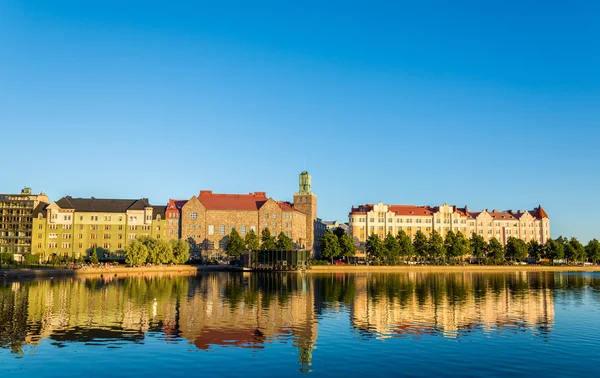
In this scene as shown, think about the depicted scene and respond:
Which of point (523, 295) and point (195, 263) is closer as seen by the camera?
point (523, 295)

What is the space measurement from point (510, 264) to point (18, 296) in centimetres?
14774

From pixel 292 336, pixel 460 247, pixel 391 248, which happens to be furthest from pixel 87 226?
pixel 292 336

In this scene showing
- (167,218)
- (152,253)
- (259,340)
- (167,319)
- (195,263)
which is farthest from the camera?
(167,218)

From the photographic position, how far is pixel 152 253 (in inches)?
5079

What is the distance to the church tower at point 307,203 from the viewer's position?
183 meters

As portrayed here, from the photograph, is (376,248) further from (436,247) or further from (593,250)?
(593,250)

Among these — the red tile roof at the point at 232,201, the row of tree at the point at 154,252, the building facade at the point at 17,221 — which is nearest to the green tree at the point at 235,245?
the red tile roof at the point at 232,201

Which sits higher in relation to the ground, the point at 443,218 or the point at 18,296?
the point at 443,218

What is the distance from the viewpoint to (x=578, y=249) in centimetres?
18262

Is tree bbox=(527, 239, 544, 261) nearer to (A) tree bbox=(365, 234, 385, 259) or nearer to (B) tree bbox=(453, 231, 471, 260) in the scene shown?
(B) tree bbox=(453, 231, 471, 260)

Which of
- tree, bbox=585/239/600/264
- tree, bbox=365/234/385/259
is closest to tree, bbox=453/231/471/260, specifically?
tree, bbox=365/234/385/259

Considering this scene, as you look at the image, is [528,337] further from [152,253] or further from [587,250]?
[587,250]

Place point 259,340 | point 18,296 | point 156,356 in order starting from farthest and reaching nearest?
point 18,296 < point 259,340 < point 156,356

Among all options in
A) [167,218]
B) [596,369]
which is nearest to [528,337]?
[596,369]
